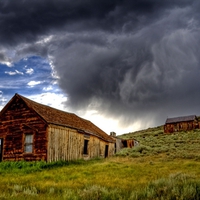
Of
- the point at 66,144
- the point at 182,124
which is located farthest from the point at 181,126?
the point at 66,144

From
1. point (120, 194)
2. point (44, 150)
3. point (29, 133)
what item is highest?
point (29, 133)

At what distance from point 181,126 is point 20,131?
55.1 metres

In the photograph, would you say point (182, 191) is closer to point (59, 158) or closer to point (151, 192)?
point (151, 192)

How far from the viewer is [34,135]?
70.9 ft

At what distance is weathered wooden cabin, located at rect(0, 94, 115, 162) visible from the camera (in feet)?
69.2

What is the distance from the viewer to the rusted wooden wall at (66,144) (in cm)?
2122

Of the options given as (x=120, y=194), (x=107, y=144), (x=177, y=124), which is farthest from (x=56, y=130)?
(x=177, y=124)

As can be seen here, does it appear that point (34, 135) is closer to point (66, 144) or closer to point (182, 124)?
point (66, 144)

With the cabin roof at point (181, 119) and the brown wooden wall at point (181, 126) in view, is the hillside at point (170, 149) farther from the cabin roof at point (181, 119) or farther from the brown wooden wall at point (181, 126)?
the cabin roof at point (181, 119)

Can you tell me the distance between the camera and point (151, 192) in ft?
24.5

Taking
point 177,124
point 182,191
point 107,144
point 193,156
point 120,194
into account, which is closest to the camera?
point 182,191

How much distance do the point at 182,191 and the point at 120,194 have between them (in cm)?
181

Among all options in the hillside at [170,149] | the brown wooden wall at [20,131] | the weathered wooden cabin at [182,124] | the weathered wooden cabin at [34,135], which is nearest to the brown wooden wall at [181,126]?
the weathered wooden cabin at [182,124]

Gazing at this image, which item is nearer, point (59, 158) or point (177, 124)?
point (59, 158)
